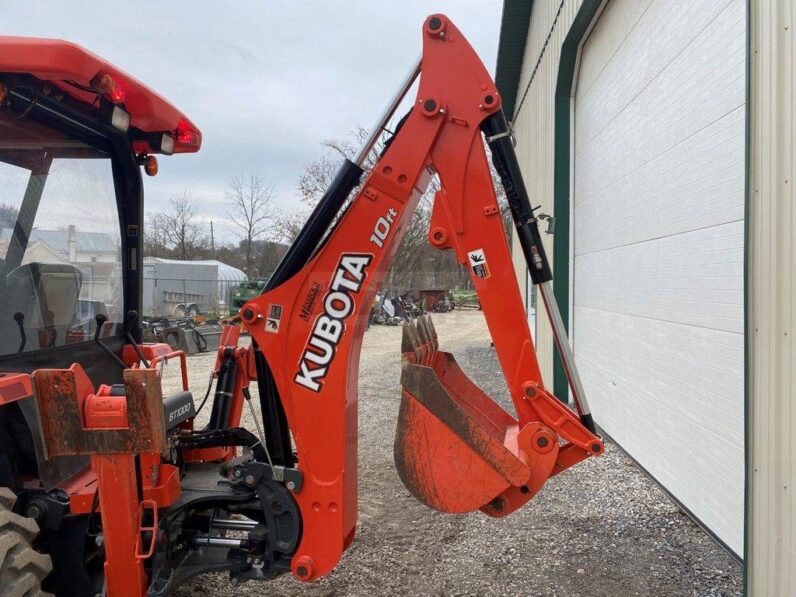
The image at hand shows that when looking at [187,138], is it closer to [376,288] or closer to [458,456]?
[376,288]

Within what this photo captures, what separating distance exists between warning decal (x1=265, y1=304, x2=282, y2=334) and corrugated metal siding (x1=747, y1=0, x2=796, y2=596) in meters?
2.14

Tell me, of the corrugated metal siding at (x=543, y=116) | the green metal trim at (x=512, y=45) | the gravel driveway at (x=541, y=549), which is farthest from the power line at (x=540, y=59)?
the gravel driveway at (x=541, y=549)

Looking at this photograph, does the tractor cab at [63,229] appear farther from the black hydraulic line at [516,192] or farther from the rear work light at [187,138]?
the black hydraulic line at [516,192]

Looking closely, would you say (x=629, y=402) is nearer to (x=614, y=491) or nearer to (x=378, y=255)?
(x=614, y=491)

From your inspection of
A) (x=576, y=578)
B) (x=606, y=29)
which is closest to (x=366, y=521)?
(x=576, y=578)

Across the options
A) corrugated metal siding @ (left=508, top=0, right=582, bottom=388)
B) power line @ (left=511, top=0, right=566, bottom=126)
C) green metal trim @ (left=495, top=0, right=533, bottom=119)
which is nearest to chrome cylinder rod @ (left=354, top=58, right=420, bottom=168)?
corrugated metal siding @ (left=508, top=0, right=582, bottom=388)

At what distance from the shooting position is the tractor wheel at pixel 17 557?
7.13 ft

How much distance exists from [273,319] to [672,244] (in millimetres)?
3535

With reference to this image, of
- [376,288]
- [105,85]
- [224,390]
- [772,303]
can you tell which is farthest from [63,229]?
[772,303]

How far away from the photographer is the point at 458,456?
8.77 feet

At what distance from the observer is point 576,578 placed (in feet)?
12.0

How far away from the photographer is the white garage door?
3.92m

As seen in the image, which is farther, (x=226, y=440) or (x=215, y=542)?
(x=226, y=440)

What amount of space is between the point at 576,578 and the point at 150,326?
414 inches
